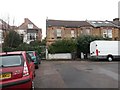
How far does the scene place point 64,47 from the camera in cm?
3500

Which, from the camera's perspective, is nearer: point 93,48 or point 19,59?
point 19,59

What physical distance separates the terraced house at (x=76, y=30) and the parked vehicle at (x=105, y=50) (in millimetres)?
12192

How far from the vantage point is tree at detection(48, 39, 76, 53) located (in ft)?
114

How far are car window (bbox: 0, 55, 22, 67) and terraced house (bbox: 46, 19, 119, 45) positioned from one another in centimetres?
3198

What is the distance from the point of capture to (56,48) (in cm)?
3516

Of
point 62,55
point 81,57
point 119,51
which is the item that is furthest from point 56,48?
point 119,51

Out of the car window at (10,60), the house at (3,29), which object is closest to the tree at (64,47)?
the house at (3,29)

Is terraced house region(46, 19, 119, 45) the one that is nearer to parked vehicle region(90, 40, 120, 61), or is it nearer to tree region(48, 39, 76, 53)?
tree region(48, 39, 76, 53)

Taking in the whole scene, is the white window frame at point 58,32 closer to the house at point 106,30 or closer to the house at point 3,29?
the house at point 106,30

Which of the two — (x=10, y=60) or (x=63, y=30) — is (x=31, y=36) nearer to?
(x=63, y=30)

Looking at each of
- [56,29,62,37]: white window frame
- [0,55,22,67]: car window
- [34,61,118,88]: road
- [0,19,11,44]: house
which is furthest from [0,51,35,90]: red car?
[0,19,11,44]: house

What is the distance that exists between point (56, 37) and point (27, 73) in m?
32.9

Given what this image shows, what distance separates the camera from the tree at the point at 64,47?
3475cm

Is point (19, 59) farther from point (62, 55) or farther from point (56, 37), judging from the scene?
point (56, 37)
